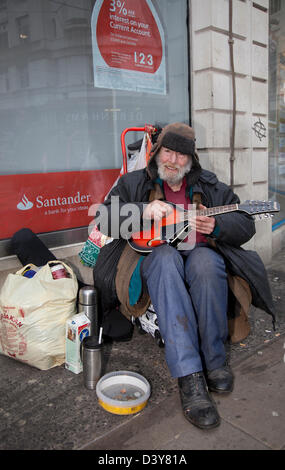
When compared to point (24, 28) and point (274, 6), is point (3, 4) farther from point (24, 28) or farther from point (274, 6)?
point (274, 6)

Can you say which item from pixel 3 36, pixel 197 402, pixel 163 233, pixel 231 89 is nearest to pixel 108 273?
pixel 163 233

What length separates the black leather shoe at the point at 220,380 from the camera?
7.14ft

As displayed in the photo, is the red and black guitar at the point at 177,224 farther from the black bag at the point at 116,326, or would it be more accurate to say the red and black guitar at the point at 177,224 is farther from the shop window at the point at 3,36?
the shop window at the point at 3,36

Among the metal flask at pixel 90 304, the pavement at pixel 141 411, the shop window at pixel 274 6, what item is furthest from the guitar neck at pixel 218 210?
the shop window at pixel 274 6

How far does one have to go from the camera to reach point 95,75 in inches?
137

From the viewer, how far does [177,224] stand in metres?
2.50

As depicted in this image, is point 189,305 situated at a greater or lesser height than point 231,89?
lesser

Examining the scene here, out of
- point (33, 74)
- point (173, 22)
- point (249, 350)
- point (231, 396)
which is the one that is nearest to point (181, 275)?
point (231, 396)

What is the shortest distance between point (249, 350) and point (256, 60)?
10.9ft

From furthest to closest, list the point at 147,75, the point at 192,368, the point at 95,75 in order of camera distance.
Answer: the point at 147,75
the point at 95,75
the point at 192,368

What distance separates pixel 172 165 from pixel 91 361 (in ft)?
4.32

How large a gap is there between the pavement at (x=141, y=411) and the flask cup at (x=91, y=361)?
2.5 inches

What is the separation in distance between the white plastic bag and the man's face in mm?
967

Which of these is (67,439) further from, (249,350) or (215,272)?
(249,350)
